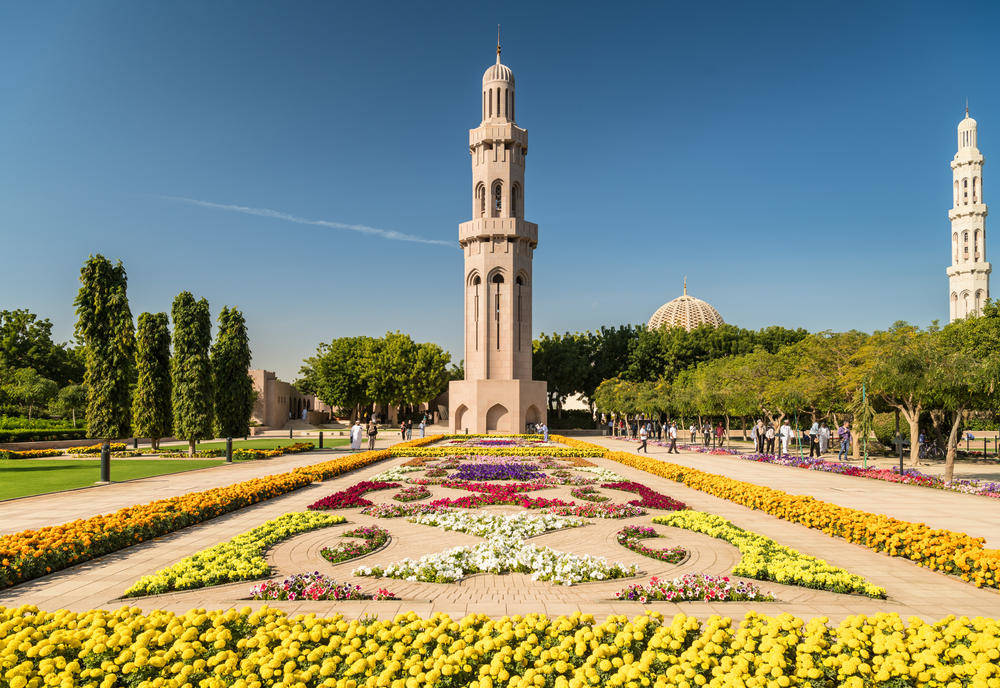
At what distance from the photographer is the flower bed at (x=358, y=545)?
8086 millimetres

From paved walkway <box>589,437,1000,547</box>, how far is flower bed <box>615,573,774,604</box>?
5.66 metres

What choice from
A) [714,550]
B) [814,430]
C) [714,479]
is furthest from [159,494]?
[814,430]

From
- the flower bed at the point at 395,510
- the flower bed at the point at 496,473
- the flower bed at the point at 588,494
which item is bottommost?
the flower bed at the point at 496,473

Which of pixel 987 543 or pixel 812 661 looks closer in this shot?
pixel 812 661

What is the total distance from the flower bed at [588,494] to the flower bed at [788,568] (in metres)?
4.11

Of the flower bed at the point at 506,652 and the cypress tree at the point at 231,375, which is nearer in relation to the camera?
the flower bed at the point at 506,652

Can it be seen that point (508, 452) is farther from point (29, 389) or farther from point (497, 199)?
point (29, 389)

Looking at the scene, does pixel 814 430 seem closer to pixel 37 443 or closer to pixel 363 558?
pixel 363 558

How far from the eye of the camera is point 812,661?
432 cm

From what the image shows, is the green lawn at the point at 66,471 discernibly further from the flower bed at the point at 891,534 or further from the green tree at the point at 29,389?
the green tree at the point at 29,389

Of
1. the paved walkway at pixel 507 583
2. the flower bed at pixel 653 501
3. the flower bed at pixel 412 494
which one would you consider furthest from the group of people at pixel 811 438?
the flower bed at pixel 412 494

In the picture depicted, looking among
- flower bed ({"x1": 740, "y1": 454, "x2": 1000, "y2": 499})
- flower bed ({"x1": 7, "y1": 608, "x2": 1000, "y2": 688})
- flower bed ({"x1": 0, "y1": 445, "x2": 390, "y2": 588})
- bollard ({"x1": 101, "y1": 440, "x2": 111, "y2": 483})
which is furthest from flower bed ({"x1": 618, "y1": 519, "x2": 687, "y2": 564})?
bollard ({"x1": 101, "y1": 440, "x2": 111, "y2": 483})

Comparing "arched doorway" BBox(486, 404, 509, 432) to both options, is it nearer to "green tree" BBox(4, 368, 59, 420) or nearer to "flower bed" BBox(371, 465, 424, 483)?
"flower bed" BBox(371, 465, 424, 483)

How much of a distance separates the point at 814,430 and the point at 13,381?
56314 mm
